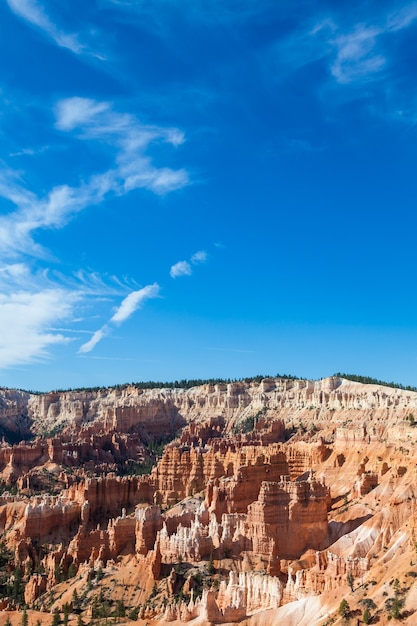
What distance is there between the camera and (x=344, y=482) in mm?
88562

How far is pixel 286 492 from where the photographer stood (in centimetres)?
7025

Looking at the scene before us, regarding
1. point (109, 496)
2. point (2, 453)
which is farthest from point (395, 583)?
point (2, 453)

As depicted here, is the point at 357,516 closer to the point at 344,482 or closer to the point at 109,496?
the point at 344,482

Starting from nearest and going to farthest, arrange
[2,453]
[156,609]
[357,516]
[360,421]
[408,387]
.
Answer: [156,609], [357,516], [360,421], [2,453], [408,387]

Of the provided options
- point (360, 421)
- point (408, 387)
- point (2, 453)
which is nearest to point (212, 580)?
point (360, 421)

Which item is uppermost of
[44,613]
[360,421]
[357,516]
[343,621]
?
[360,421]

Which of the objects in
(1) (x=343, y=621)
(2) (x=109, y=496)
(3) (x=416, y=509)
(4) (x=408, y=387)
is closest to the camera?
(1) (x=343, y=621)

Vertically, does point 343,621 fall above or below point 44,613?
above

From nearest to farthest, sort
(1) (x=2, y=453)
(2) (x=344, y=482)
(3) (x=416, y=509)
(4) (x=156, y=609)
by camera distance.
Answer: (3) (x=416, y=509) < (4) (x=156, y=609) < (2) (x=344, y=482) < (1) (x=2, y=453)

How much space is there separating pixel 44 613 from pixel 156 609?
11340mm

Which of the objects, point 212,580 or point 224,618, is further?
point 212,580

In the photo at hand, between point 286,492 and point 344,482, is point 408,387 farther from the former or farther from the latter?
point 286,492

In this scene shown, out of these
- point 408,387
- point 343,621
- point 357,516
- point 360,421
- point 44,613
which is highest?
point 408,387

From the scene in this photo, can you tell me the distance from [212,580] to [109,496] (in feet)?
136
